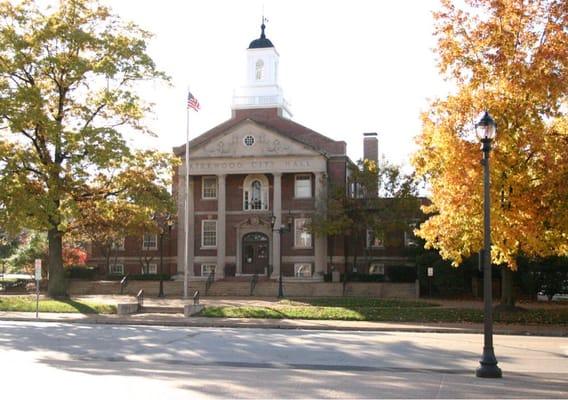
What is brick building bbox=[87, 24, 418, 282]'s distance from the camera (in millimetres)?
50500

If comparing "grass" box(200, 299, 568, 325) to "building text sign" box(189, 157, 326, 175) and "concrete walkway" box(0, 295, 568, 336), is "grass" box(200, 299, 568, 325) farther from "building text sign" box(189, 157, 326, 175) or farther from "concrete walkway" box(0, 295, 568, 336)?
A: "building text sign" box(189, 157, 326, 175)

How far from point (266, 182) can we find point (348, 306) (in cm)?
2157

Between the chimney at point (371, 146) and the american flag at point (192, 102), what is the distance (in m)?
24.0

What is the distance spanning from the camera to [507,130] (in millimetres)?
23547

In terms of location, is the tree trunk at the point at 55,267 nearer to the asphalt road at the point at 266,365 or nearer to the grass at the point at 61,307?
the grass at the point at 61,307

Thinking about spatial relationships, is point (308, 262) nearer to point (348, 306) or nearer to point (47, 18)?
point (348, 306)

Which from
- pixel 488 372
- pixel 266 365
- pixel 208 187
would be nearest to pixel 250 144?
pixel 208 187

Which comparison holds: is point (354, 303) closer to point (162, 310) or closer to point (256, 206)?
point (162, 310)

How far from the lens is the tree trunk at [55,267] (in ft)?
114

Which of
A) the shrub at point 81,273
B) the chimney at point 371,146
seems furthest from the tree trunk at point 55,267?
the chimney at point 371,146

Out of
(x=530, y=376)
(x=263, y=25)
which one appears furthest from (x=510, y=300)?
(x=263, y=25)

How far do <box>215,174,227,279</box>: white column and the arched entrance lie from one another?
5.65 ft

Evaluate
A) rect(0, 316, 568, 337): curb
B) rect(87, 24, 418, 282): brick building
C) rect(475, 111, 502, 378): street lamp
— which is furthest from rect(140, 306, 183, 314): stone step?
rect(475, 111, 502, 378): street lamp

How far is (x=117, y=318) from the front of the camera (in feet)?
89.7
